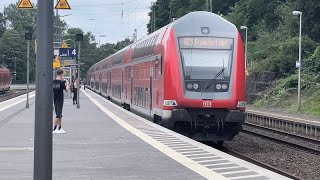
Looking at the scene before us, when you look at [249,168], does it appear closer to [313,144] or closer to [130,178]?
[130,178]

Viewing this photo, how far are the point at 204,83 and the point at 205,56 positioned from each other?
0.87 meters

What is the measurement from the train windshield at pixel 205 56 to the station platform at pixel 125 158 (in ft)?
6.45

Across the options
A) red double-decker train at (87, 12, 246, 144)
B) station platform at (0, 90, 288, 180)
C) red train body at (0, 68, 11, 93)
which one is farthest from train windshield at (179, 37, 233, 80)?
red train body at (0, 68, 11, 93)

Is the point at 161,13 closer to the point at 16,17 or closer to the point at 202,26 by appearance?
the point at 16,17

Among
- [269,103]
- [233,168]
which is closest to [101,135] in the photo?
[233,168]

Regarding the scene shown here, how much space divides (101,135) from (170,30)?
373 cm

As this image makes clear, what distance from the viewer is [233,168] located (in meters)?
10.2

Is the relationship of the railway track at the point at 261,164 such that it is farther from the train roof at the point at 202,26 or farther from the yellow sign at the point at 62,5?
the yellow sign at the point at 62,5

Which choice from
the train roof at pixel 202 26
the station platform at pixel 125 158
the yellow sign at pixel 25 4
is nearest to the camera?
the station platform at pixel 125 158

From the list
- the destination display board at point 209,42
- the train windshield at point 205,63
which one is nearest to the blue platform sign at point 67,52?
the destination display board at point 209,42

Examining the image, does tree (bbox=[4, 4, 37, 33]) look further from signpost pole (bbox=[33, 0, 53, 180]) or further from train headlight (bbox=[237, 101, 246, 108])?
signpost pole (bbox=[33, 0, 53, 180])

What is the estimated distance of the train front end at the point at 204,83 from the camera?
16766mm

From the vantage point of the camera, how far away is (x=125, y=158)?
451 inches

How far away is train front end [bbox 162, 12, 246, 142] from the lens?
16766mm
